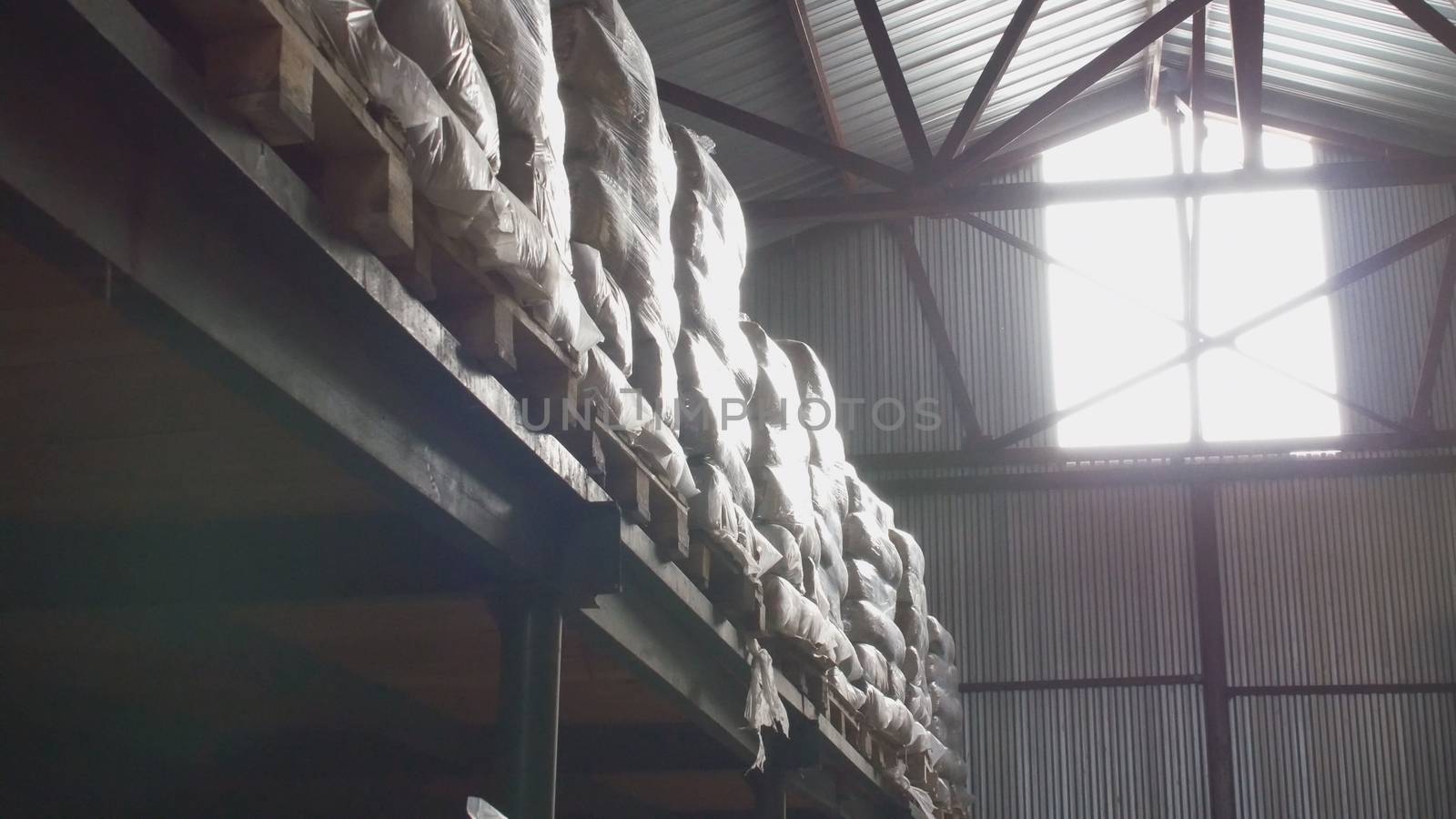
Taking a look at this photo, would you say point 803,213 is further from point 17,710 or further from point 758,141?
point 17,710

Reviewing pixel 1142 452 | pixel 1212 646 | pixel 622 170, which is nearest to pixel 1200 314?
pixel 1142 452

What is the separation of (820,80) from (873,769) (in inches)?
293

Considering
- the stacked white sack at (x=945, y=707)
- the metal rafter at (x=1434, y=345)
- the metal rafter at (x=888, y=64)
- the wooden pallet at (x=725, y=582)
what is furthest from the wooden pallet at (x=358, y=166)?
the metal rafter at (x=1434, y=345)

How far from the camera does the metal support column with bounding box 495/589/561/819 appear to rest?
5.14m

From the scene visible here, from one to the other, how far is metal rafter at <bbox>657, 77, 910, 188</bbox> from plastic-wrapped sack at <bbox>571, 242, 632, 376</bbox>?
646cm

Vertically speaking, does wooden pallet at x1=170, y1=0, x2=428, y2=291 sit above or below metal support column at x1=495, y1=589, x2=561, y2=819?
above

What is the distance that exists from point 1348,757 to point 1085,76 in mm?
8853

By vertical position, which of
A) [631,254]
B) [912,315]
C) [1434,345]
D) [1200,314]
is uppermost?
[912,315]

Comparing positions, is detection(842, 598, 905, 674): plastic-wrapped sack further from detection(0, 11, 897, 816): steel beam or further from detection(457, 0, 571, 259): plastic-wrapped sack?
detection(457, 0, 571, 259): plastic-wrapped sack

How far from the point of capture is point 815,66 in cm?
1510

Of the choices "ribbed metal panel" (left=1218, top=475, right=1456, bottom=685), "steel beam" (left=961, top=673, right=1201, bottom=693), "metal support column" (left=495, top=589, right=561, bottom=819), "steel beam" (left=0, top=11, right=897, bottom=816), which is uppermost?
"ribbed metal panel" (left=1218, top=475, right=1456, bottom=685)

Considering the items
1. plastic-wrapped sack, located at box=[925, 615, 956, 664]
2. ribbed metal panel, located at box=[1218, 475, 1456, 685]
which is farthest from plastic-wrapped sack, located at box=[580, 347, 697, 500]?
ribbed metal panel, located at box=[1218, 475, 1456, 685]

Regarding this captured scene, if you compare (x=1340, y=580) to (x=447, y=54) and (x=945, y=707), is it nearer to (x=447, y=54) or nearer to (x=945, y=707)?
(x=945, y=707)

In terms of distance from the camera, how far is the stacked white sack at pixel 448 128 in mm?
3531
